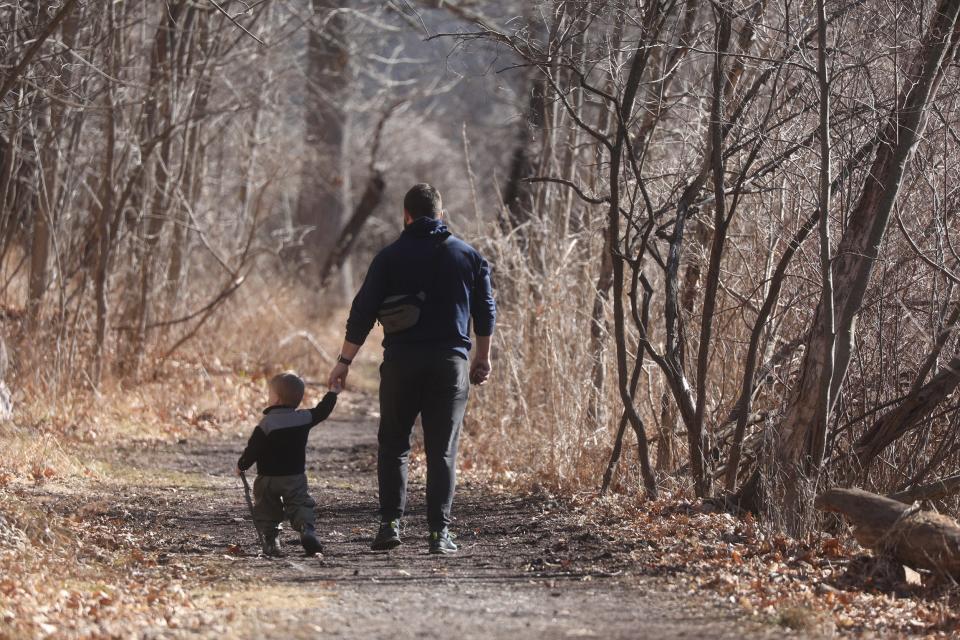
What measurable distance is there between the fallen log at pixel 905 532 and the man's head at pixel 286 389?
2873 mm

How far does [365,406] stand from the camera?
1438 centimetres

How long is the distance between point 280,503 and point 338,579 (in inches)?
30.4

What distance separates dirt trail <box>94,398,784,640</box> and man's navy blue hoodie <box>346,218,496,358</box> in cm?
115

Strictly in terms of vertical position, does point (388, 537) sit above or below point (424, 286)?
below

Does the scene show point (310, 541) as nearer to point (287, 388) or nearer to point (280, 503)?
point (280, 503)

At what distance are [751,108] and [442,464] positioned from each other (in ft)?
10.8

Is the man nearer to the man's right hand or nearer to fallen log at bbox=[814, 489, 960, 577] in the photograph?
the man's right hand

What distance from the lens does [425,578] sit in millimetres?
5516

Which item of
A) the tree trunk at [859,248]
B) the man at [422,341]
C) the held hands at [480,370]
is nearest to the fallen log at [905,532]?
the tree trunk at [859,248]

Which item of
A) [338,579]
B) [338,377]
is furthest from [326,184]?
[338,579]

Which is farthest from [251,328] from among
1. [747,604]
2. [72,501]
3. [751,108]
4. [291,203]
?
[291,203]

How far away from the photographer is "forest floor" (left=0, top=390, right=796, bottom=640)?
452 centimetres

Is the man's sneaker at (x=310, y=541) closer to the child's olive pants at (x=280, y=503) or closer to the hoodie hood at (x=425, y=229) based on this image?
the child's olive pants at (x=280, y=503)

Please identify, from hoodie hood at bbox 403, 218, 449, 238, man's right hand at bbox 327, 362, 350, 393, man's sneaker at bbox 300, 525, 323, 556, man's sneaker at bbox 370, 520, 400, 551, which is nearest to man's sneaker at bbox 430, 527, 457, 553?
man's sneaker at bbox 370, 520, 400, 551
